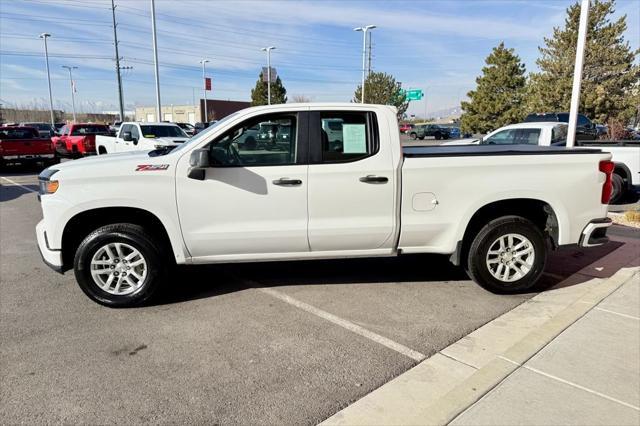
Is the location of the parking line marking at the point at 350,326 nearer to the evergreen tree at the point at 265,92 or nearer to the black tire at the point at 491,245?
the black tire at the point at 491,245

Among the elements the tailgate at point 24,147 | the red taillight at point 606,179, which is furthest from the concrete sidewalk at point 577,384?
the tailgate at point 24,147

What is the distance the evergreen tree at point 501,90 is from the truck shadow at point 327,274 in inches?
1194

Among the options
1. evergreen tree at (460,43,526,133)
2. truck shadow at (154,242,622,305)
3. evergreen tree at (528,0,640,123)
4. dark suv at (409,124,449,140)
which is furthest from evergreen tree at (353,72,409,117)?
truck shadow at (154,242,622,305)

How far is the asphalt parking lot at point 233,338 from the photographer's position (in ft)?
9.50

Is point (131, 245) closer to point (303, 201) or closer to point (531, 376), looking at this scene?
point (303, 201)

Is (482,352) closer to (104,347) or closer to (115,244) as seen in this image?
(104,347)

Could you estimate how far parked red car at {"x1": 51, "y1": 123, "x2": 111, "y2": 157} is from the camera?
19719 millimetres

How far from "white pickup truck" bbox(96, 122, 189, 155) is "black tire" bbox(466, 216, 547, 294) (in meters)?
11.6

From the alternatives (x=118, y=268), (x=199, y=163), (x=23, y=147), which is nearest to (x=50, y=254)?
(x=118, y=268)

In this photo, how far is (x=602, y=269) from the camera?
549 cm

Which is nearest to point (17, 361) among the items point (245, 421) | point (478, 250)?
point (245, 421)

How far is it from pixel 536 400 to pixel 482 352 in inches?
26.2

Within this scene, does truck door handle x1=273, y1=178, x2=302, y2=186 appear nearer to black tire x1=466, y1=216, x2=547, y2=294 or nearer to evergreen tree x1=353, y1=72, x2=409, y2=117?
black tire x1=466, y1=216, x2=547, y2=294

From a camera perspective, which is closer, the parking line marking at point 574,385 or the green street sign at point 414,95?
the parking line marking at point 574,385
